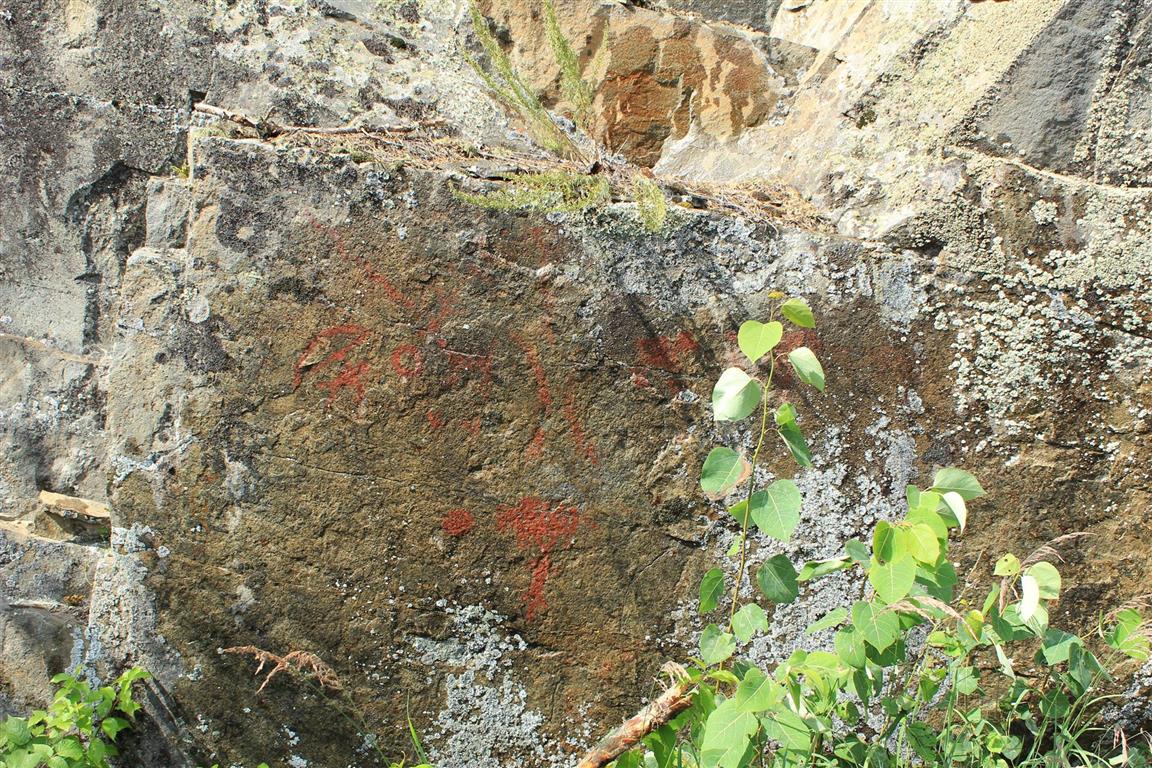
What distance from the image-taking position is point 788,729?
1358mm

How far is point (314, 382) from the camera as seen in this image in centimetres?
191

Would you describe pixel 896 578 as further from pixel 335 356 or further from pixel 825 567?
pixel 335 356

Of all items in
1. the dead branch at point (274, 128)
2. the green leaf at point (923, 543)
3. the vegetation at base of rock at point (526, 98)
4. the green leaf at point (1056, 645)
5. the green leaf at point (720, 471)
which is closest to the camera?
the green leaf at point (923, 543)

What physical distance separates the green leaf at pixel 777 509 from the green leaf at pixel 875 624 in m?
0.17

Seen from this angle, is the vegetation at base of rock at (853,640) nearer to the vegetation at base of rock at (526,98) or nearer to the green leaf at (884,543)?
the green leaf at (884,543)

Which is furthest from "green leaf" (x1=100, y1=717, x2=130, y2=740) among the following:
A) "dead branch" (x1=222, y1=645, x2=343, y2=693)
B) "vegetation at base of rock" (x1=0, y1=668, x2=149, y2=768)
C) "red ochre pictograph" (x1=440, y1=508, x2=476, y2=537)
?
"red ochre pictograph" (x1=440, y1=508, x2=476, y2=537)

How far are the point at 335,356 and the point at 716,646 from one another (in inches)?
39.2

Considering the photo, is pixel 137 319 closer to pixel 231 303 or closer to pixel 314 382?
pixel 231 303

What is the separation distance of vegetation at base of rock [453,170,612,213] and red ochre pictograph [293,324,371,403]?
14.7 inches

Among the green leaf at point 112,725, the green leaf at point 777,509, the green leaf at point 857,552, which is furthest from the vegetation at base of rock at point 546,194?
the green leaf at point 112,725

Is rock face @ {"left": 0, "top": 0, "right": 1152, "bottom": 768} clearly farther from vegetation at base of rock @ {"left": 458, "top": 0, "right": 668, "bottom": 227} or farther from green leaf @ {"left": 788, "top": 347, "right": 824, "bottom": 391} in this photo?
green leaf @ {"left": 788, "top": 347, "right": 824, "bottom": 391}

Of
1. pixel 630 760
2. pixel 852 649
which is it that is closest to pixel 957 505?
pixel 852 649

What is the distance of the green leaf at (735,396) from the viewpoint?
1352mm

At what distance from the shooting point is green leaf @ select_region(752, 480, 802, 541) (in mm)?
1380
